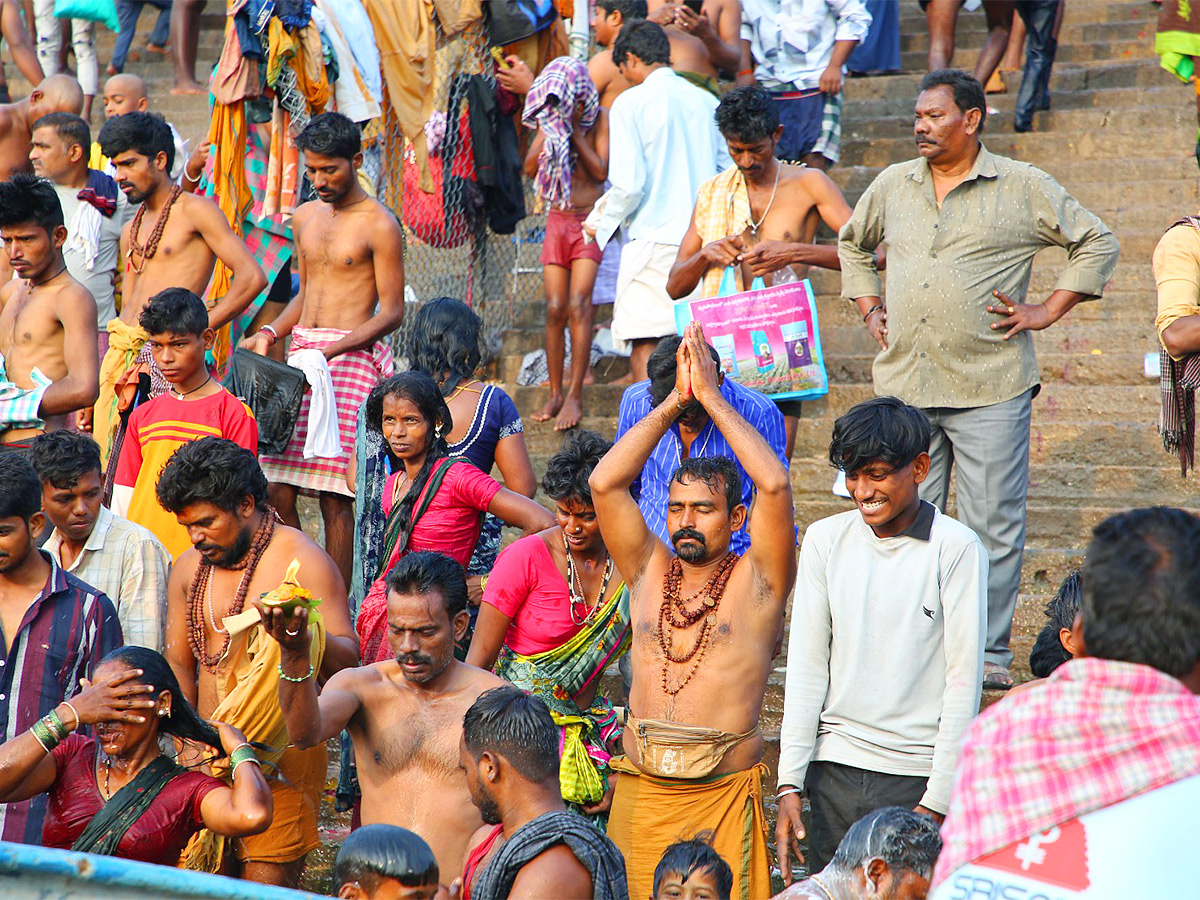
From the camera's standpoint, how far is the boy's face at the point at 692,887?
3781 mm

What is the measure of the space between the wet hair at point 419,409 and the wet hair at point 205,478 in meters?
0.77

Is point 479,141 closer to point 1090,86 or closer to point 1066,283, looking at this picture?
A: point 1066,283

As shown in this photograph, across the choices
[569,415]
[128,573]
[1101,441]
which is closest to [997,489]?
[1101,441]

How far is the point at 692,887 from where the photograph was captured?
3791 millimetres

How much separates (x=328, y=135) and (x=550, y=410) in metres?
2.19

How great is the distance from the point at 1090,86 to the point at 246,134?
19.3 feet

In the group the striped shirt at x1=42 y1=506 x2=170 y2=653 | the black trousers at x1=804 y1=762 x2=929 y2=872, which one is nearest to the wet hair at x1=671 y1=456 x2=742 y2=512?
the black trousers at x1=804 y1=762 x2=929 y2=872

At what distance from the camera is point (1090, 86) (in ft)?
32.4

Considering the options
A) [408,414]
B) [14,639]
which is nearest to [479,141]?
[408,414]

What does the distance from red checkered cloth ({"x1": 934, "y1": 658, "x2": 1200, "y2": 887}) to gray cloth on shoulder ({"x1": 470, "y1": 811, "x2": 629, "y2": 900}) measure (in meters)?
1.21

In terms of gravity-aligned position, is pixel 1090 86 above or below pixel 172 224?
above

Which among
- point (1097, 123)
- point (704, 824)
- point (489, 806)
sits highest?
point (1097, 123)

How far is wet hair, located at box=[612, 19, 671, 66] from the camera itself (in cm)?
762

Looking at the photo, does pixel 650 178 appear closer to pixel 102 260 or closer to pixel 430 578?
pixel 102 260
